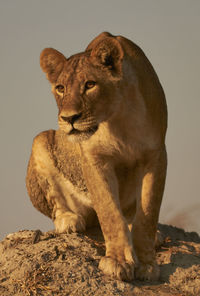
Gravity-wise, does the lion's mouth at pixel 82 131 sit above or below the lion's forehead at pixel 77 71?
below

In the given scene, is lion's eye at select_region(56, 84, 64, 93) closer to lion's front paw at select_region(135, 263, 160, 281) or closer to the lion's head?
the lion's head

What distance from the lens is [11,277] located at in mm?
6957

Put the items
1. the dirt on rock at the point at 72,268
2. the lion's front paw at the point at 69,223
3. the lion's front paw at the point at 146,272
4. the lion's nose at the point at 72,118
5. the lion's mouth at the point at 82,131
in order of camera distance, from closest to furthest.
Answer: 1. the lion's nose at the point at 72,118
2. the lion's mouth at the point at 82,131
3. the dirt on rock at the point at 72,268
4. the lion's front paw at the point at 146,272
5. the lion's front paw at the point at 69,223

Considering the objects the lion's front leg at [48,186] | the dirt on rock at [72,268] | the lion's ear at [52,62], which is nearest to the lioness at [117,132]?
the lion's ear at [52,62]

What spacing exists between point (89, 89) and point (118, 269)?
2073 millimetres

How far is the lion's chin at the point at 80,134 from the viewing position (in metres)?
6.50

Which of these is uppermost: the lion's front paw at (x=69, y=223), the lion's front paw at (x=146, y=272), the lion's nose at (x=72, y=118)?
the lion's nose at (x=72, y=118)

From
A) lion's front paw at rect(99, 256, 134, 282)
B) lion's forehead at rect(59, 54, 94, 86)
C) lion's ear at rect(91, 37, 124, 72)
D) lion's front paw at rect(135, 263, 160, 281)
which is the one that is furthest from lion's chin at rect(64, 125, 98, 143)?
lion's front paw at rect(135, 263, 160, 281)

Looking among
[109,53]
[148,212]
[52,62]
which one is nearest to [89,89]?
[109,53]

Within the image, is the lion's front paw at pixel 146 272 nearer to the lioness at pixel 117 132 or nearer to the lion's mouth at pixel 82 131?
the lioness at pixel 117 132

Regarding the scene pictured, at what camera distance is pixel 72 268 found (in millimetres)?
6934

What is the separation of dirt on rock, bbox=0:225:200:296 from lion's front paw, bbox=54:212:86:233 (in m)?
0.11

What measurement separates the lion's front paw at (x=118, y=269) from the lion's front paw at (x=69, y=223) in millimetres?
1302

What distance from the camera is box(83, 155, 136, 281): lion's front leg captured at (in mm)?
6875
